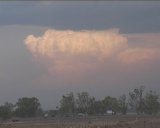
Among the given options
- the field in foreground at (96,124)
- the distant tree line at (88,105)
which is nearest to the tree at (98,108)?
the distant tree line at (88,105)

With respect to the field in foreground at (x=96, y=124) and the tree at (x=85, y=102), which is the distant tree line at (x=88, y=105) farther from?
the field in foreground at (x=96, y=124)

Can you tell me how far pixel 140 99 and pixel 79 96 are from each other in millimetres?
24787

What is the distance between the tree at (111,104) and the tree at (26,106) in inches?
1116

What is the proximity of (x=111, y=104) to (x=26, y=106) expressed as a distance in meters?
34.9

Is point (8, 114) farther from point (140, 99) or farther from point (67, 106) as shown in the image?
point (140, 99)

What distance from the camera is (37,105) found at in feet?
556

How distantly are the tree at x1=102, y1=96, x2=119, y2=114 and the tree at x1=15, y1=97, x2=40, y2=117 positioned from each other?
28.4 m

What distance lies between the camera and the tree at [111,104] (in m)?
177

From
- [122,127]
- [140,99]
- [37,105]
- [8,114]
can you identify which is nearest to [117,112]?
[140,99]

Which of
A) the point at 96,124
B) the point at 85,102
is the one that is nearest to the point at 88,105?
the point at 85,102

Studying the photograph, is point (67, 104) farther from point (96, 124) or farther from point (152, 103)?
point (96, 124)

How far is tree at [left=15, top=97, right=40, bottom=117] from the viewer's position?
6555 inches

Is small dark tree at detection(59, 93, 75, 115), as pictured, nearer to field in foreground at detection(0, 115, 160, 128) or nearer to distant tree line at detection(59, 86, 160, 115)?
distant tree line at detection(59, 86, 160, 115)

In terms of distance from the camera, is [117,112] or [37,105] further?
[117,112]
